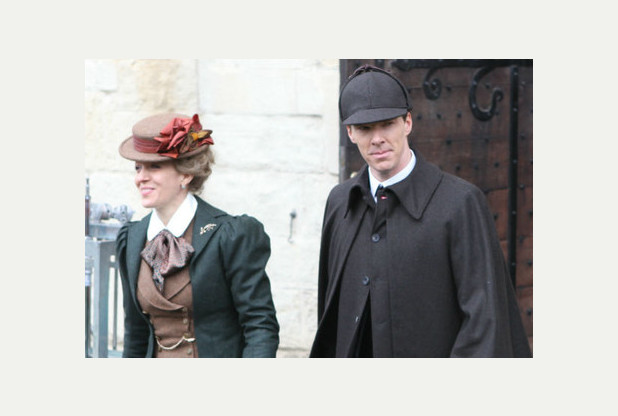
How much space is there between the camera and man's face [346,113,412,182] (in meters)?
3.29

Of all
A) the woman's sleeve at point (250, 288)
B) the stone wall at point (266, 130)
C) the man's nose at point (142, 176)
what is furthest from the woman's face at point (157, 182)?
the stone wall at point (266, 130)

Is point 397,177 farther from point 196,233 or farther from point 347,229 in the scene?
point 196,233

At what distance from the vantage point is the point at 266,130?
5477mm

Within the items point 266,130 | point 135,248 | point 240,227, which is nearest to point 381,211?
point 240,227

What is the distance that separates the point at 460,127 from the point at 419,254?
2.07 m

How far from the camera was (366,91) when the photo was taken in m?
3.34

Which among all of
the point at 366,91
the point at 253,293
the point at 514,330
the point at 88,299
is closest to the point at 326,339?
the point at 253,293

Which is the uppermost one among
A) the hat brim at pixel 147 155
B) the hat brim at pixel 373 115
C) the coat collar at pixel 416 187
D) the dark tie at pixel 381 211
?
the hat brim at pixel 373 115

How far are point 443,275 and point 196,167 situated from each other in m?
0.87

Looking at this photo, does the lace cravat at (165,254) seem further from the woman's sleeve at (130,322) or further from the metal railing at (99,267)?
the metal railing at (99,267)

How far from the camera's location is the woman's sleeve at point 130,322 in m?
3.64

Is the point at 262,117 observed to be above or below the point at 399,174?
above

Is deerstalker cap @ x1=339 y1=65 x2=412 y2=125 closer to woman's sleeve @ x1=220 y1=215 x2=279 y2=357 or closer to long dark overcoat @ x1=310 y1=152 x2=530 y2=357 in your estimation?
long dark overcoat @ x1=310 y1=152 x2=530 y2=357

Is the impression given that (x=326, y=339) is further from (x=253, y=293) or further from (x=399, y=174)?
(x=399, y=174)
